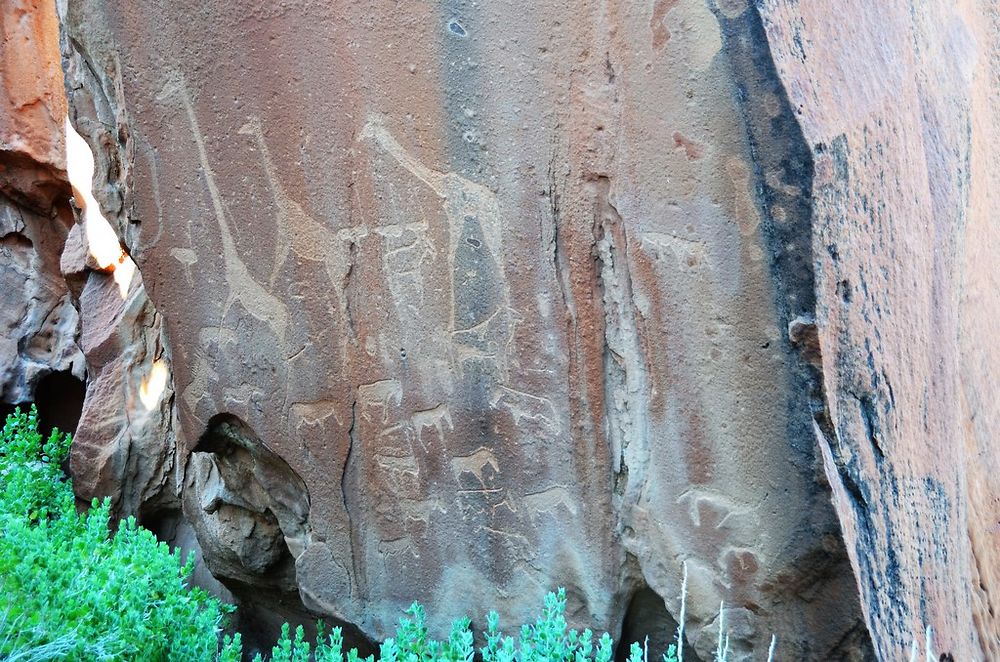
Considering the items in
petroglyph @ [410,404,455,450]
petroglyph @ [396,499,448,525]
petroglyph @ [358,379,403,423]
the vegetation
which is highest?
petroglyph @ [358,379,403,423]

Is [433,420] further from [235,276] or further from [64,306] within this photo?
[64,306]

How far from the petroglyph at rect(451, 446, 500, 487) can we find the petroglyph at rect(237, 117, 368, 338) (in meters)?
0.35

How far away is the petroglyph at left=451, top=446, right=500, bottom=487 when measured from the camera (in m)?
1.88

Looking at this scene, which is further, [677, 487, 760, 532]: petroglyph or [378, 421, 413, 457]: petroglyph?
[378, 421, 413, 457]: petroglyph

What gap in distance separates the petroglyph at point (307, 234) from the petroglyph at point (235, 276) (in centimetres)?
11

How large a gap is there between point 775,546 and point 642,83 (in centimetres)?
78

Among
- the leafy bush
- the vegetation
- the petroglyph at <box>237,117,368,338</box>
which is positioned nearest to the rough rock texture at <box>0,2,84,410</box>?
the leafy bush

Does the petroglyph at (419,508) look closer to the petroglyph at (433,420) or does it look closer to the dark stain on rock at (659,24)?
the petroglyph at (433,420)

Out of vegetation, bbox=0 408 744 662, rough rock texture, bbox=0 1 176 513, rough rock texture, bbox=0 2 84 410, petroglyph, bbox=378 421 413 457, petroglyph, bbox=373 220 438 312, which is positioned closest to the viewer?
vegetation, bbox=0 408 744 662

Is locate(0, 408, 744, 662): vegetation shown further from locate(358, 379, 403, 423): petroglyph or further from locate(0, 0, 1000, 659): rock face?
locate(358, 379, 403, 423): petroglyph

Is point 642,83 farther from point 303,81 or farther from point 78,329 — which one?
point 78,329

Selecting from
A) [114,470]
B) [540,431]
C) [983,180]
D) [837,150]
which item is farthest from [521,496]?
[114,470]

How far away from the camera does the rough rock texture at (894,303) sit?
1478 mm

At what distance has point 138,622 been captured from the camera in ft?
6.39
